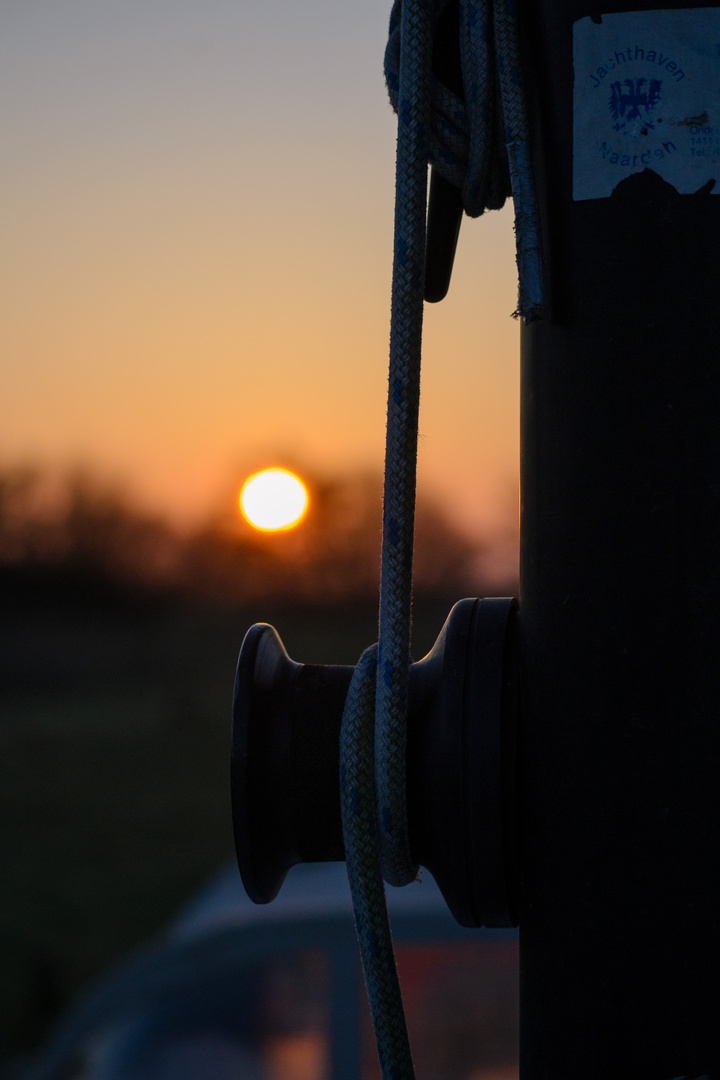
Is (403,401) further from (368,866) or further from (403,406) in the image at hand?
(368,866)

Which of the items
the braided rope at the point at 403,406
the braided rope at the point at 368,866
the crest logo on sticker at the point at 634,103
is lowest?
the braided rope at the point at 368,866

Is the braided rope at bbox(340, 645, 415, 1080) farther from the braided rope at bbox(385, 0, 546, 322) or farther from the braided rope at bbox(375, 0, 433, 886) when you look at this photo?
the braided rope at bbox(385, 0, 546, 322)

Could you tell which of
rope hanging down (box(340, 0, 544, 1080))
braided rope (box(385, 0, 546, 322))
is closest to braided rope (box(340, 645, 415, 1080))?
rope hanging down (box(340, 0, 544, 1080))

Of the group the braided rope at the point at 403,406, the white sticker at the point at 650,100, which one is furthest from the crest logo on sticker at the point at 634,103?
the braided rope at the point at 403,406

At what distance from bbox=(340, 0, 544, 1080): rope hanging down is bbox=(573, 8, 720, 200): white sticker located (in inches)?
1.7

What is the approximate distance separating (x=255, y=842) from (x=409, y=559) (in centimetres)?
20

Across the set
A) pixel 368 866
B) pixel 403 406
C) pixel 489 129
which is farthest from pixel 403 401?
pixel 368 866

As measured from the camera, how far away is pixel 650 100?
0.61 meters

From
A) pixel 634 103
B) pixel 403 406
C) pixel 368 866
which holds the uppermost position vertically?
pixel 634 103

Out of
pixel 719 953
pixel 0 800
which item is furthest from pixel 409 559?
pixel 0 800

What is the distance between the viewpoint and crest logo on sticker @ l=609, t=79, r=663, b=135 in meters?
0.61

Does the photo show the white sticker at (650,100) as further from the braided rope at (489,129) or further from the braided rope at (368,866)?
the braided rope at (368,866)

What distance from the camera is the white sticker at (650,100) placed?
23.8 inches

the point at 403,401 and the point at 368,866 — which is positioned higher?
the point at 403,401
